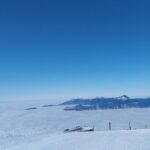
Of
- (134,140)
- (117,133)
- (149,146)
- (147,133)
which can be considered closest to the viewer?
(149,146)

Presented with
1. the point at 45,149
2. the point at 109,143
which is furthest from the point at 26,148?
the point at 109,143

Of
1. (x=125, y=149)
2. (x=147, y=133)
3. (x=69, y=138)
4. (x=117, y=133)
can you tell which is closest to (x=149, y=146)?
(x=125, y=149)

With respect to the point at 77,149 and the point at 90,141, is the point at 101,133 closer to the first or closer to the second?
the point at 90,141

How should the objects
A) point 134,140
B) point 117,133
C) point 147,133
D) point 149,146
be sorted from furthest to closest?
point 117,133 < point 147,133 < point 134,140 < point 149,146

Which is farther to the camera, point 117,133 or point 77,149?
point 117,133

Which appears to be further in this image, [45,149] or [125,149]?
[45,149]

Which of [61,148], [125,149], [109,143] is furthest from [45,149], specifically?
[125,149]

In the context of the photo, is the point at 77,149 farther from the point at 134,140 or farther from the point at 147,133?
the point at 147,133
